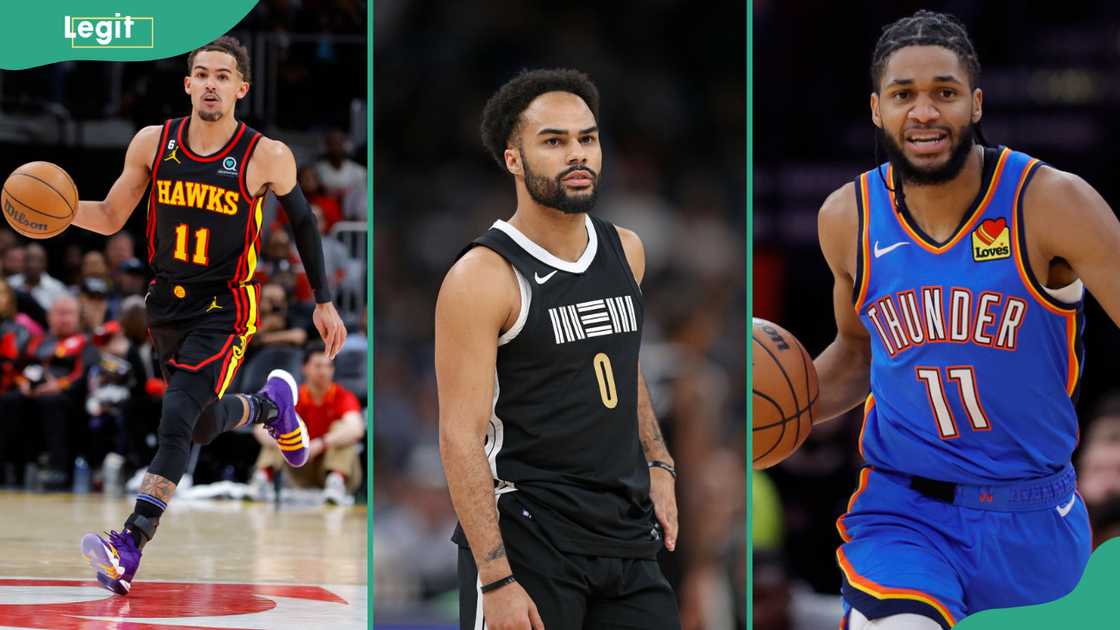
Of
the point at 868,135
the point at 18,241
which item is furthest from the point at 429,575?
the point at 18,241

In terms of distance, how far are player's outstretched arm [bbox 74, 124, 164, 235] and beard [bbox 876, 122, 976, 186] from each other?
3.45m

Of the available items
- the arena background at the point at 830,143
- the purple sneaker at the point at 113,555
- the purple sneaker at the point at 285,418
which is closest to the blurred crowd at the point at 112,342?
the purple sneaker at the point at 285,418

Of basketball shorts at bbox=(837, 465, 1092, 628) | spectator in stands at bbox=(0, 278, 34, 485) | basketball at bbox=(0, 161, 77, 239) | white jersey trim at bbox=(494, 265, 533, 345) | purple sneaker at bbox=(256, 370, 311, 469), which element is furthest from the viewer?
spectator in stands at bbox=(0, 278, 34, 485)

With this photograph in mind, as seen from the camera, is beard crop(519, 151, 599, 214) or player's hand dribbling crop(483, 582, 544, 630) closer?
player's hand dribbling crop(483, 582, 544, 630)

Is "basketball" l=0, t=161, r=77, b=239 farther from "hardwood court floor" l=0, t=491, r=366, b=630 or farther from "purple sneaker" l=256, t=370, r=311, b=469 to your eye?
"hardwood court floor" l=0, t=491, r=366, b=630

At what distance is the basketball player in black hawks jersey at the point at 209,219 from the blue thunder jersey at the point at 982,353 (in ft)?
9.64

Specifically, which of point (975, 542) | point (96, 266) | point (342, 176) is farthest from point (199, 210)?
point (96, 266)

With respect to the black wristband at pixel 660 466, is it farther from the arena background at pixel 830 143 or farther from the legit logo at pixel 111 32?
the legit logo at pixel 111 32

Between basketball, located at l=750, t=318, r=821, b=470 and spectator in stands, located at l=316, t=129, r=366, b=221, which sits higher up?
spectator in stands, located at l=316, t=129, r=366, b=221

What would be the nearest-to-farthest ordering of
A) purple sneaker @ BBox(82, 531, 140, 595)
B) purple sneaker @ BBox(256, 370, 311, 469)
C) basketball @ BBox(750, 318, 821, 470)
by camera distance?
basketball @ BBox(750, 318, 821, 470) → purple sneaker @ BBox(82, 531, 140, 595) → purple sneaker @ BBox(256, 370, 311, 469)

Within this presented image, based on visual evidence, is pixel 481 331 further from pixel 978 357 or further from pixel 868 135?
pixel 868 135

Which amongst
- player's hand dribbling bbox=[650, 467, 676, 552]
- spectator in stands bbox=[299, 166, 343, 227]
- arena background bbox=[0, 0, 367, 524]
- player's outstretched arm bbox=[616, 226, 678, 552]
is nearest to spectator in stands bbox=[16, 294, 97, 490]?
arena background bbox=[0, 0, 367, 524]

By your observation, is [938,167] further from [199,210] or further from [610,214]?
[199,210]

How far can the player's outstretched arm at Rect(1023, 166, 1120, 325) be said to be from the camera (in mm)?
3336
